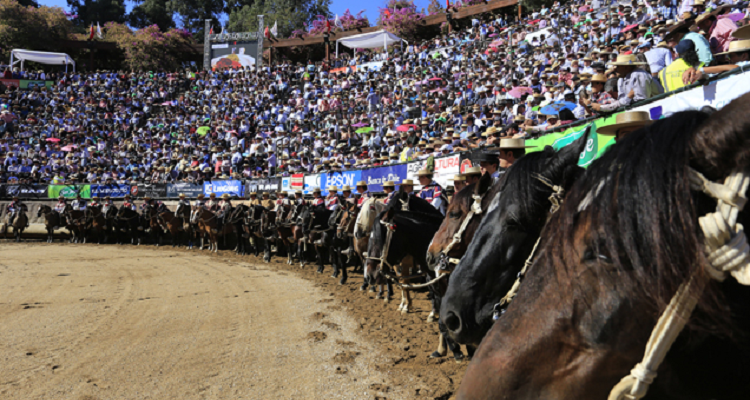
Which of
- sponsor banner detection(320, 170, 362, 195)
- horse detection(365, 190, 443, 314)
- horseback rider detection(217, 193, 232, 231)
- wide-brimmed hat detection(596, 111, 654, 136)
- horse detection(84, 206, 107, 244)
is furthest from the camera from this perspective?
horse detection(84, 206, 107, 244)

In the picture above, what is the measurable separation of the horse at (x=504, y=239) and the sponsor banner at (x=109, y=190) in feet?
93.4

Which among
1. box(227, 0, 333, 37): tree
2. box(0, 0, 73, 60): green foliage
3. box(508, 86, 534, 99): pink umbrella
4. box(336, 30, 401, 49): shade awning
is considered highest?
box(227, 0, 333, 37): tree

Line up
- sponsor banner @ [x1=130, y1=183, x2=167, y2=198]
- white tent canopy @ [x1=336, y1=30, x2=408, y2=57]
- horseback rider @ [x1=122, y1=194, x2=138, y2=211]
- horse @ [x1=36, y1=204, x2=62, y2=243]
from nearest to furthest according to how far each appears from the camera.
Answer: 1. horseback rider @ [x1=122, y1=194, x2=138, y2=211]
2. horse @ [x1=36, y1=204, x2=62, y2=243]
3. sponsor banner @ [x1=130, y1=183, x2=167, y2=198]
4. white tent canopy @ [x1=336, y1=30, x2=408, y2=57]

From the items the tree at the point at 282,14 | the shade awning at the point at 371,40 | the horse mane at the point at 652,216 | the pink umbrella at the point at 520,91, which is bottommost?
the horse mane at the point at 652,216

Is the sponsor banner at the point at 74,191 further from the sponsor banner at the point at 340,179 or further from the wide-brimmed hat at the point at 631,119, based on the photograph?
the wide-brimmed hat at the point at 631,119

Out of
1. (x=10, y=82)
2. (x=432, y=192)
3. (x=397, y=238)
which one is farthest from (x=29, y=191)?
(x=397, y=238)

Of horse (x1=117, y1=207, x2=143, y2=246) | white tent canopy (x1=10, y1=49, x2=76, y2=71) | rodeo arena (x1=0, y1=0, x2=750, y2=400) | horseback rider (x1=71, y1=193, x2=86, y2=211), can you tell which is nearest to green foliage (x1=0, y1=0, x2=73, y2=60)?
white tent canopy (x1=10, y1=49, x2=76, y2=71)

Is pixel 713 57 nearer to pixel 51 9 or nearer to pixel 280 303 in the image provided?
pixel 280 303

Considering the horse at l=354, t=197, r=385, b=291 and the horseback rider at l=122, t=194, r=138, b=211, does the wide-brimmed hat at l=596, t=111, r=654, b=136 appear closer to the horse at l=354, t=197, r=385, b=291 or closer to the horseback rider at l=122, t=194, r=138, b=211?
the horse at l=354, t=197, r=385, b=291

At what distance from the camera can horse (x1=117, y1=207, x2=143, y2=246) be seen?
23.2m

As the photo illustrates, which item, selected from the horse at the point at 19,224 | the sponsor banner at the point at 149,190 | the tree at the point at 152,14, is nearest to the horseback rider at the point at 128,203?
the sponsor banner at the point at 149,190

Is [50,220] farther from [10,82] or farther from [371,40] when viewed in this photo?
[10,82]

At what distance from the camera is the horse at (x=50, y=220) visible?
80.1 ft

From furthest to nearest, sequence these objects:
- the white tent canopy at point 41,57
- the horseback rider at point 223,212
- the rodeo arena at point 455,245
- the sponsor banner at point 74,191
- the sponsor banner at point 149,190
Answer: the white tent canopy at point 41,57 → the sponsor banner at point 74,191 → the sponsor banner at point 149,190 → the horseback rider at point 223,212 → the rodeo arena at point 455,245
